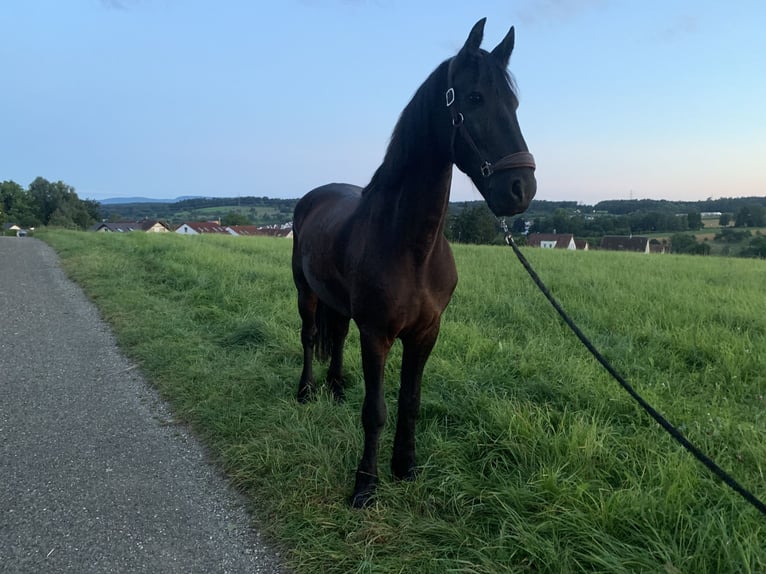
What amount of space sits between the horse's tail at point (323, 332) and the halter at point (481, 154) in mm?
2065

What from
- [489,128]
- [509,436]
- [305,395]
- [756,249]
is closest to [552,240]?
[756,249]

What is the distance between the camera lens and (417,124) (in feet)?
7.20

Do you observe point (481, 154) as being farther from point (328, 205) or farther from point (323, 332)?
point (323, 332)

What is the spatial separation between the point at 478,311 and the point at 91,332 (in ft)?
15.5

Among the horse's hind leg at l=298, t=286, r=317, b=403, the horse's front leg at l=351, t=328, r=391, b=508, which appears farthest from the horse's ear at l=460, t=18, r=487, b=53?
the horse's hind leg at l=298, t=286, r=317, b=403

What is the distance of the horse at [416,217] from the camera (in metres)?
1.88

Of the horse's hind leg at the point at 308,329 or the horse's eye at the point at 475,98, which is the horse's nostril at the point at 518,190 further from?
the horse's hind leg at the point at 308,329

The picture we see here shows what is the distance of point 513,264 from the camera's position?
10898 mm

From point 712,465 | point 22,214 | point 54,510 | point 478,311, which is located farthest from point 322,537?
point 22,214

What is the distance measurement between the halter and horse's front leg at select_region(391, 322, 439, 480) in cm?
104

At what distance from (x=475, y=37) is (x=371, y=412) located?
1830 millimetres

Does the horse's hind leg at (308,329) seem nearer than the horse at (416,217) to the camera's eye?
No

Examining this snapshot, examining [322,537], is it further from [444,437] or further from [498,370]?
[498,370]

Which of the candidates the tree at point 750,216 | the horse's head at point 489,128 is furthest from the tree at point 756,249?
the horse's head at point 489,128
